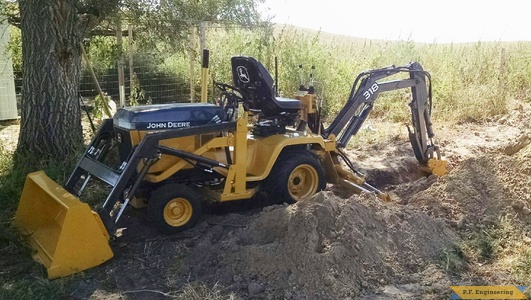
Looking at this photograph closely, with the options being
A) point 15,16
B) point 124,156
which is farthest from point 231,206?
point 15,16

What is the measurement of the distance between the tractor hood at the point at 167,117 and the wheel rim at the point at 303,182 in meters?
1.01

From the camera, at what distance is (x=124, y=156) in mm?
5262

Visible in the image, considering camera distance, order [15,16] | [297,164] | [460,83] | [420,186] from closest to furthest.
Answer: [297,164] < [420,186] < [15,16] < [460,83]

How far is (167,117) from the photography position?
16.9 feet

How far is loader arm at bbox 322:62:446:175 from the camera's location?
636cm

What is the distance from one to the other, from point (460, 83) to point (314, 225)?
26.8ft

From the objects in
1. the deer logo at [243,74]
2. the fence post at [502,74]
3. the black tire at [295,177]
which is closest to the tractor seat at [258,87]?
the deer logo at [243,74]

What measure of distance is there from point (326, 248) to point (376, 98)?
2542 mm

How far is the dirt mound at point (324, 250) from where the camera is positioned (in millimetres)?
4227

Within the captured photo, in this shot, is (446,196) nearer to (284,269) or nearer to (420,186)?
(420,186)

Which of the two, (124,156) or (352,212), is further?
(124,156)

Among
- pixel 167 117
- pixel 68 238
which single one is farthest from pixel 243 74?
pixel 68 238

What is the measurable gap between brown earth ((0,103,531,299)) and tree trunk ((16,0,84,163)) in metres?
1.82

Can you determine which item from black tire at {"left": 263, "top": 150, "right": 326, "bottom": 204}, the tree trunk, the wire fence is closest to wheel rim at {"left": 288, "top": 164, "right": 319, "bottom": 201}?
black tire at {"left": 263, "top": 150, "right": 326, "bottom": 204}
